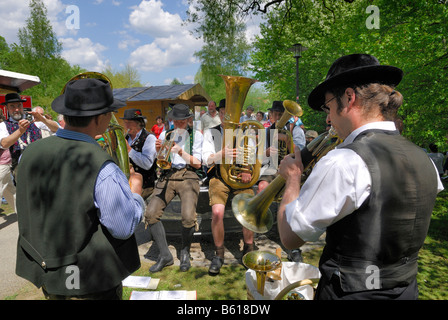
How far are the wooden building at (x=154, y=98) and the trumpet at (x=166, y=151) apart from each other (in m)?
11.1

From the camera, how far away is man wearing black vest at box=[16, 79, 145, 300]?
1.52 metres

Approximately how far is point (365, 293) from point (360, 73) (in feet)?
3.36

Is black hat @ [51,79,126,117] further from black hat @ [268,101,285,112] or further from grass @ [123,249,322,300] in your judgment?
black hat @ [268,101,285,112]

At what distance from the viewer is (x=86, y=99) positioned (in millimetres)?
1729

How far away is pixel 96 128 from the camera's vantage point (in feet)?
5.87

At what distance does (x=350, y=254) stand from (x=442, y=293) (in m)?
3.06

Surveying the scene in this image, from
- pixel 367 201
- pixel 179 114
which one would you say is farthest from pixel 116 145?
pixel 367 201

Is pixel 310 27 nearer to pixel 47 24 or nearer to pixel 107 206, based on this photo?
pixel 107 206

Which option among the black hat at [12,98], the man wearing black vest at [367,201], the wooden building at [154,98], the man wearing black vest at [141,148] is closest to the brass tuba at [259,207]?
the man wearing black vest at [367,201]

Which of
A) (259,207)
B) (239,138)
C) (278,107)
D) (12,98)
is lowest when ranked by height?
(259,207)

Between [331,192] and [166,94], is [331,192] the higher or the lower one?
Result: the lower one

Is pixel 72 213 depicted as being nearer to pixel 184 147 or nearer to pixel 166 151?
pixel 166 151

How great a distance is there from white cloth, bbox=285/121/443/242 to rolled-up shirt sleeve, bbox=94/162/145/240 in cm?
98

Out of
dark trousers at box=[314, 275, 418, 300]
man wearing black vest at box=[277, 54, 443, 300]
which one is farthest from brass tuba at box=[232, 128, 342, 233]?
dark trousers at box=[314, 275, 418, 300]
